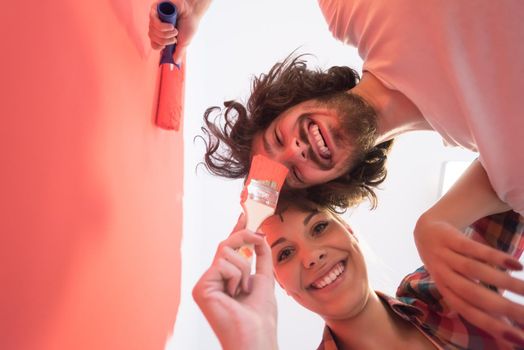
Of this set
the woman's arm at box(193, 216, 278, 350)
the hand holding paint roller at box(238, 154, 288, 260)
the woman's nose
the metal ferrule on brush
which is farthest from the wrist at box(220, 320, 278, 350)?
the woman's nose

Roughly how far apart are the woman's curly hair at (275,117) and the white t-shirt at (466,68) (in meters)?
0.27

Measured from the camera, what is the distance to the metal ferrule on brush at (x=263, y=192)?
74 centimetres

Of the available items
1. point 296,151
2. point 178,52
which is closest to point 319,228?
point 296,151

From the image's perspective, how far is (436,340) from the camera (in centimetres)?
95

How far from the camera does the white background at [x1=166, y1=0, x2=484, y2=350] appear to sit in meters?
1.78

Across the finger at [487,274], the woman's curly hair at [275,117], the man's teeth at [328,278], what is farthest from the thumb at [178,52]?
the finger at [487,274]

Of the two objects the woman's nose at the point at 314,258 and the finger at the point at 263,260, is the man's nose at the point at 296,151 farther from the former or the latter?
the finger at the point at 263,260

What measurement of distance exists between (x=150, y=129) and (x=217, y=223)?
85 cm

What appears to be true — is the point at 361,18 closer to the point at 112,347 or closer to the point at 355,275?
the point at 355,275

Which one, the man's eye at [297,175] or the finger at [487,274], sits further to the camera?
Answer: the man's eye at [297,175]

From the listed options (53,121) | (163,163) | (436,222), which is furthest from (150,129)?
(436,222)

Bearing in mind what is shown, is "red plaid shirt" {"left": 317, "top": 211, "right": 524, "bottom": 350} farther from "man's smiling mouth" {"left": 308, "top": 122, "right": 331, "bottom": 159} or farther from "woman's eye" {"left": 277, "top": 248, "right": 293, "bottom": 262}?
"man's smiling mouth" {"left": 308, "top": 122, "right": 331, "bottom": 159}

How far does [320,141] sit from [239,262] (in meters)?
0.48

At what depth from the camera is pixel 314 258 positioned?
3.14 feet
